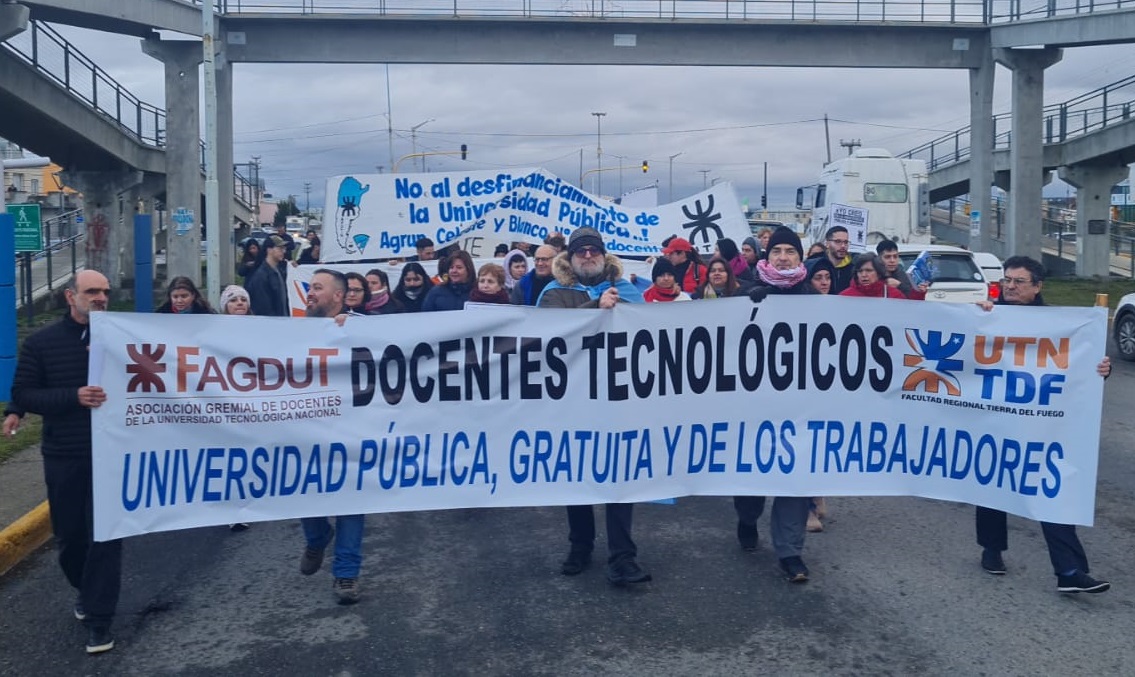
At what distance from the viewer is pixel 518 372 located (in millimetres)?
6395

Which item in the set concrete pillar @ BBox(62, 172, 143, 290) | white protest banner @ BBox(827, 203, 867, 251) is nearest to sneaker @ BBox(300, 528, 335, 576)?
white protest banner @ BBox(827, 203, 867, 251)

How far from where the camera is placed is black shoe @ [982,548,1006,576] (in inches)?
255

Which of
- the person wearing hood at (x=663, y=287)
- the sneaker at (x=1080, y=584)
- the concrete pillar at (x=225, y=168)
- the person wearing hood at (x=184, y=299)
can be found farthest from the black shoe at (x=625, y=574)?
the concrete pillar at (x=225, y=168)

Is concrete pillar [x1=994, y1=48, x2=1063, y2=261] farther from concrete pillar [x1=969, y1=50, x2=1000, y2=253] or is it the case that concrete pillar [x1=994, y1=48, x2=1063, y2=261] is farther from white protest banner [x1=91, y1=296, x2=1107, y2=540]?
white protest banner [x1=91, y1=296, x2=1107, y2=540]

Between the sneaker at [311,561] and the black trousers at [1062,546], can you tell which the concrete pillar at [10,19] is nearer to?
the sneaker at [311,561]

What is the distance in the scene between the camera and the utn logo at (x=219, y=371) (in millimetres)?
5797

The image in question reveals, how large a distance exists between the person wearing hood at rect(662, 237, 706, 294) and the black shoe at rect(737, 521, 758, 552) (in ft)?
11.7

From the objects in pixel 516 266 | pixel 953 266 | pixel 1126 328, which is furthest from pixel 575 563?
pixel 1126 328

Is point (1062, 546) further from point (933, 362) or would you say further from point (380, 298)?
point (380, 298)

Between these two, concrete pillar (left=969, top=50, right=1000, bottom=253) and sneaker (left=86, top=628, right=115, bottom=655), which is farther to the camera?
concrete pillar (left=969, top=50, right=1000, bottom=253)

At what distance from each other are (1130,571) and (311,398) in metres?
4.65

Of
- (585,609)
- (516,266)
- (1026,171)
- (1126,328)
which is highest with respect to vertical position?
(1026,171)

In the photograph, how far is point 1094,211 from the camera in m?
36.6

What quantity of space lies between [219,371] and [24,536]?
2.25 metres
